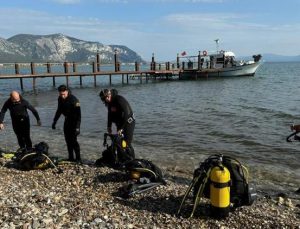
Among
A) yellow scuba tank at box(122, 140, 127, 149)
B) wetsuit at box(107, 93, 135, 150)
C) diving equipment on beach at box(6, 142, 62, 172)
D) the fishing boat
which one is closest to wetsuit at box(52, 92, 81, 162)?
diving equipment on beach at box(6, 142, 62, 172)

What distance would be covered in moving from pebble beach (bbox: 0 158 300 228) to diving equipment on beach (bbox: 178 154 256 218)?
216mm

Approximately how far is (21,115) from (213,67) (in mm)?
47516

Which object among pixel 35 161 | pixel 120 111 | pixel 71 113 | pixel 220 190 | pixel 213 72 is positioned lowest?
pixel 213 72

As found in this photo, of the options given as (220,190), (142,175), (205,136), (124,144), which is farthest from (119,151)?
(205,136)

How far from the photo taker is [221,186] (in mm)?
5980

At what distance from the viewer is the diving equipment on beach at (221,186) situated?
237 inches

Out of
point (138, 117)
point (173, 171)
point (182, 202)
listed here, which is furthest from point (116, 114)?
point (138, 117)

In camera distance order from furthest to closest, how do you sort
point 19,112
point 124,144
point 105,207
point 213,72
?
point 213,72, point 19,112, point 124,144, point 105,207

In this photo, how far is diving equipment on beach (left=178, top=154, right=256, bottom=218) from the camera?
6.01 meters

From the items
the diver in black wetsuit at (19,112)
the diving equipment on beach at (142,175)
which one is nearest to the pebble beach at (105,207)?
the diving equipment on beach at (142,175)

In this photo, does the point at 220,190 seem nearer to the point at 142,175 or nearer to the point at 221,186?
the point at 221,186

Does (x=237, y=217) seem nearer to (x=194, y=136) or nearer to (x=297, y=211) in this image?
(x=297, y=211)

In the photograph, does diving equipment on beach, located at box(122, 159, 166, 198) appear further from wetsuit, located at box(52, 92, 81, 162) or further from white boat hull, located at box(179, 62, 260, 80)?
white boat hull, located at box(179, 62, 260, 80)

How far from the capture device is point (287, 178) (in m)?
9.98
